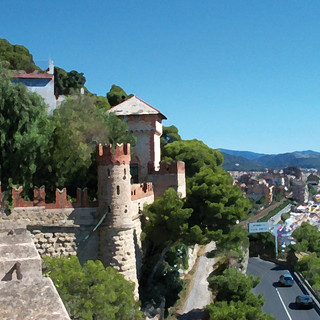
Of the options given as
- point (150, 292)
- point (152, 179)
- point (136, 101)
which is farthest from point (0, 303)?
point (136, 101)

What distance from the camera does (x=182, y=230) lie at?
21.1 meters

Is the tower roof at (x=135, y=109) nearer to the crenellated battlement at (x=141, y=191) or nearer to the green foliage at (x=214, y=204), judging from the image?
the crenellated battlement at (x=141, y=191)

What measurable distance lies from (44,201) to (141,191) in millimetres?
6039

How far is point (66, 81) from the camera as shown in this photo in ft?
148

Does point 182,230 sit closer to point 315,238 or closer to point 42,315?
point 42,315

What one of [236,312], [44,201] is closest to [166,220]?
[236,312]

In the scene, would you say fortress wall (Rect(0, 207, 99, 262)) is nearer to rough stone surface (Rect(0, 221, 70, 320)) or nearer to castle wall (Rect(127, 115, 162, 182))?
castle wall (Rect(127, 115, 162, 182))

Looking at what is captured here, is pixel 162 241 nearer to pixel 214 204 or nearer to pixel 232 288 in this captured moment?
pixel 214 204

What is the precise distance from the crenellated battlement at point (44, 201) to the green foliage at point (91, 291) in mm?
4059

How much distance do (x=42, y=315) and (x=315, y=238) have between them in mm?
51452

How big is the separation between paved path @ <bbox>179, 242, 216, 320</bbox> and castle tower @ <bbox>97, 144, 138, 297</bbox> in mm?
7125

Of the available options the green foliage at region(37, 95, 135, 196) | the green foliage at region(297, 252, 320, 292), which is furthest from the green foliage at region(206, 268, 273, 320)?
the green foliage at region(297, 252, 320, 292)

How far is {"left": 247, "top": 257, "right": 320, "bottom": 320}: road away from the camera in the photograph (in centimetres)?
2809

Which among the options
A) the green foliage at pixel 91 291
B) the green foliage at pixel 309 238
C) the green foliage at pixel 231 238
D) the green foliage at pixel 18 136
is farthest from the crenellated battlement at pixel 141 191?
the green foliage at pixel 309 238
